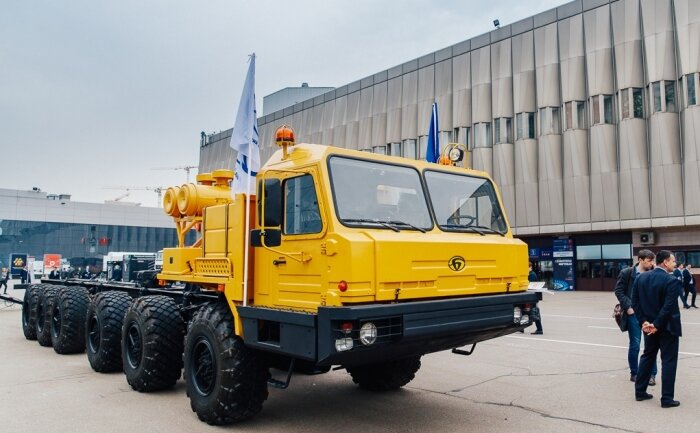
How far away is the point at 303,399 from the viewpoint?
6859mm

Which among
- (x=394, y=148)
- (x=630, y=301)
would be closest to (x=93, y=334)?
(x=630, y=301)

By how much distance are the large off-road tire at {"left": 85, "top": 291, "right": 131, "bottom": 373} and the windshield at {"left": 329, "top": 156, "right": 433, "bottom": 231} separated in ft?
15.8

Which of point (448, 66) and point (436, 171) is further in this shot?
point (448, 66)

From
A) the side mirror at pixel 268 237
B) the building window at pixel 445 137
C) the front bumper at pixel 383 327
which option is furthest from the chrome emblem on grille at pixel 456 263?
the building window at pixel 445 137

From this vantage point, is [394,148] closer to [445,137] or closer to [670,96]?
[445,137]

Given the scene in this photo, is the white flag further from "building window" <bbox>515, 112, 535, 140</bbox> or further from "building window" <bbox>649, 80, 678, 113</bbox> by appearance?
"building window" <bbox>515, 112, 535, 140</bbox>

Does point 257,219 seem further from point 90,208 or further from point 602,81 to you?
point 90,208

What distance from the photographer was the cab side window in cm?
507

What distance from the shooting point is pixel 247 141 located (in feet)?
20.6

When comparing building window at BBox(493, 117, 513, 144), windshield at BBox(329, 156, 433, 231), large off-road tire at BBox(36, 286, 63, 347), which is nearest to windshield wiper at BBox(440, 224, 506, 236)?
windshield at BBox(329, 156, 433, 231)

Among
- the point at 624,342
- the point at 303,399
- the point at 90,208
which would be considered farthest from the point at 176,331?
the point at 90,208

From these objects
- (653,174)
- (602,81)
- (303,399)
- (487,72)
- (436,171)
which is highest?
(487,72)

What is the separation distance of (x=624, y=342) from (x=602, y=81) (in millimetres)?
20612

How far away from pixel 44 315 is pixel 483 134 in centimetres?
2721
